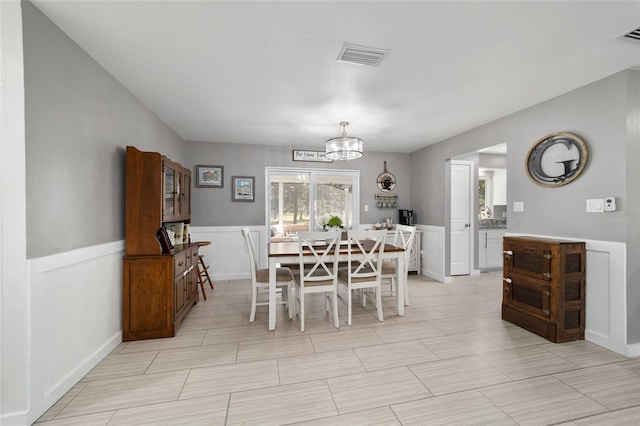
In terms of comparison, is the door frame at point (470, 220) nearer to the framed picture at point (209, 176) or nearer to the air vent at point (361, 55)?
the air vent at point (361, 55)

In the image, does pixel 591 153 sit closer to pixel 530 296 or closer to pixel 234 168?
pixel 530 296

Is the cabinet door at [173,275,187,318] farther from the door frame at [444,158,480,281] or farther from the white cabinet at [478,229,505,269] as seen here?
the white cabinet at [478,229,505,269]

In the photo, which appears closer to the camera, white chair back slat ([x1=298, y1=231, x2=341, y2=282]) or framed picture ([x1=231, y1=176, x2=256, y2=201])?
white chair back slat ([x1=298, y1=231, x2=341, y2=282])

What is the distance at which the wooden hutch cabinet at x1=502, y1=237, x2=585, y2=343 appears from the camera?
262 cm

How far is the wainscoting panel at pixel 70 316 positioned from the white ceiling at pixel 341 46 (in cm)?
158

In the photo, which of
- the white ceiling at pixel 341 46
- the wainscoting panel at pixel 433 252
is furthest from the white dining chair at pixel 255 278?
the wainscoting panel at pixel 433 252

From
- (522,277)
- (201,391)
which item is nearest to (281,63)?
(201,391)

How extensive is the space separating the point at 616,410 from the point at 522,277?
4.53ft

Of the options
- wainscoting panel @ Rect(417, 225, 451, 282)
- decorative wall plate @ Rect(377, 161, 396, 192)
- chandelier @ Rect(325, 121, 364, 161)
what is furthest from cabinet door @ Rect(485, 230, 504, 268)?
chandelier @ Rect(325, 121, 364, 161)

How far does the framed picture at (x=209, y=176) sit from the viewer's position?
4.95m

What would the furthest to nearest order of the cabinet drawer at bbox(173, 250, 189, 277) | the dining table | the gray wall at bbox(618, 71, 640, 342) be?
the dining table, the cabinet drawer at bbox(173, 250, 189, 277), the gray wall at bbox(618, 71, 640, 342)

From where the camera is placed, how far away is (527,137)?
3.29 m

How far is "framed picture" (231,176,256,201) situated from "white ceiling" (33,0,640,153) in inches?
65.6

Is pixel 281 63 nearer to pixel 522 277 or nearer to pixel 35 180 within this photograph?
pixel 35 180
